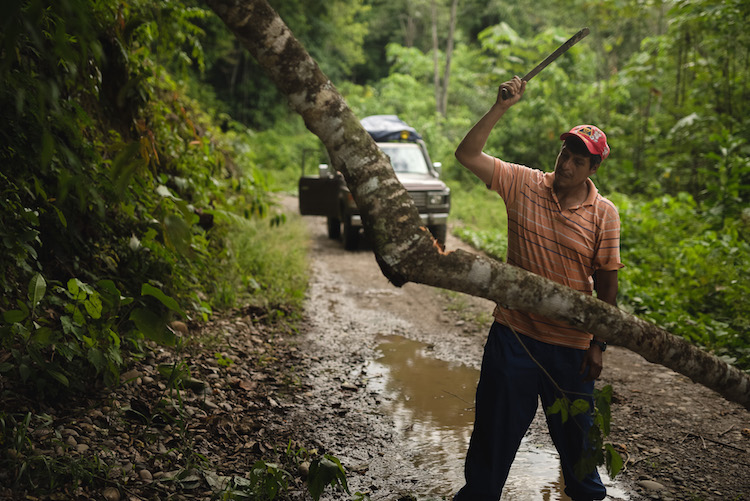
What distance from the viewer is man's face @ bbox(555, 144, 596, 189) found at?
2.78m

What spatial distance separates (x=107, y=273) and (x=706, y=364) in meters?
3.89

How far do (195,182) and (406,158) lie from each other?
6.87 meters

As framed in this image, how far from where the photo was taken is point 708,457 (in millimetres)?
3824

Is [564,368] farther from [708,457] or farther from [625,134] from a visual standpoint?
[625,134]

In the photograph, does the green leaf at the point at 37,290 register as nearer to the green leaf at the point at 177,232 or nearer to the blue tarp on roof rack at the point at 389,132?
the green leaf at the point at 177,232

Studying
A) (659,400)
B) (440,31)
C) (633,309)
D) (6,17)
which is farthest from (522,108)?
(440,31)

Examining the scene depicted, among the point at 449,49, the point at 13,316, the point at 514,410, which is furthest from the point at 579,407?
the point at 449,49

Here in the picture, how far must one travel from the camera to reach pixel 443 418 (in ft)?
14.6

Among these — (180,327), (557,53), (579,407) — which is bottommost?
(180,327)

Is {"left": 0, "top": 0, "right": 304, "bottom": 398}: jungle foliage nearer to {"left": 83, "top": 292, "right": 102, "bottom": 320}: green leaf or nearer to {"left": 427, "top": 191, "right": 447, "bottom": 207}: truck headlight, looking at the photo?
{"left": 83, "top": 292, "right": 102, "bottom": 320}: green leaf

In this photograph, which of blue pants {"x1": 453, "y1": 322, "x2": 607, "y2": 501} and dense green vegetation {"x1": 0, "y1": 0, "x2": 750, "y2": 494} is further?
dense green vegetation {"x1": 0, "y1": 0, "x2": 750, "y2": 494}

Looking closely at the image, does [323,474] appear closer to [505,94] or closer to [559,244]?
[559,244]

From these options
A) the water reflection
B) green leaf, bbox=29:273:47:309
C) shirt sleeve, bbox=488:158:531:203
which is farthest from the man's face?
green leaf, bbox=29:273:47:309

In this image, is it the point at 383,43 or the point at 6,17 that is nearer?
the point at 6,17
